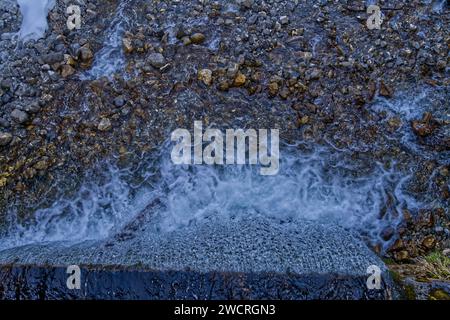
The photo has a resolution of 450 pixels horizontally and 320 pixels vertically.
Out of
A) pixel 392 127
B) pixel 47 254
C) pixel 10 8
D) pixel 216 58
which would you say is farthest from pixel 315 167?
pixel 10 8

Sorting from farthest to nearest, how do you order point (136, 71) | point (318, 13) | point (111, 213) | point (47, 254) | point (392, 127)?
point (318, 13)
point (136, 71)
point (392, 127)
point (111, 213)
point (47, 254)

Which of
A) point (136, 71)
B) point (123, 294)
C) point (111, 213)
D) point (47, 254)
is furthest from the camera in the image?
point (136, 71)

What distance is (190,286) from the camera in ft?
10.6

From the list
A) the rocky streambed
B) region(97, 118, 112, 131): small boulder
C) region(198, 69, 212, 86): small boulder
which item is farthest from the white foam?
region(198, 69, 212, 86): small boulder

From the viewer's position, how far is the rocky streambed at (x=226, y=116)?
4496 mm

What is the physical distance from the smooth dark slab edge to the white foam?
3.44 metres

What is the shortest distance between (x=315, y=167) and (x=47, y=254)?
279 centimetres

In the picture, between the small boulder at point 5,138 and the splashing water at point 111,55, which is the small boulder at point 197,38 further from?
the small boulder at point 5,138

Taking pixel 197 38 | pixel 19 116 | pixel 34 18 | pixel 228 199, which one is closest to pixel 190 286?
pixel 228 199

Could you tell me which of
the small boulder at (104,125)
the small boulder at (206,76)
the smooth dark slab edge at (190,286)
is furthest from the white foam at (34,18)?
the smooth dark slab edge at (190,286)

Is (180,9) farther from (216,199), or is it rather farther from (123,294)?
(123,294)

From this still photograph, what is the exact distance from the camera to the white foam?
18.2ft

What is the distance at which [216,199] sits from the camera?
4.59m

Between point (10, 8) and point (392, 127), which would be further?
point (10, 8)
